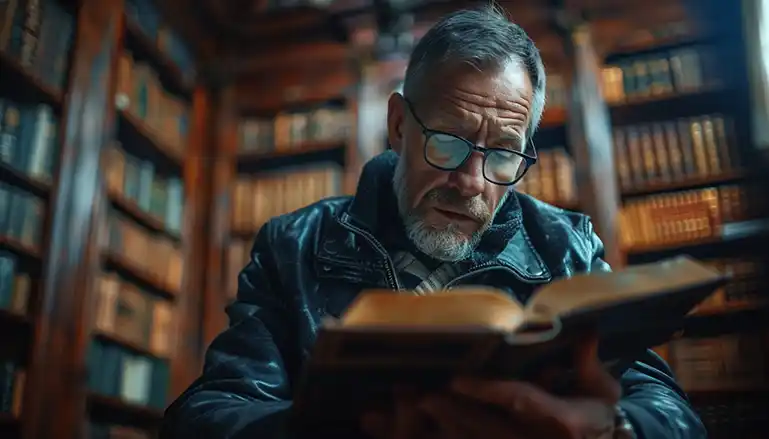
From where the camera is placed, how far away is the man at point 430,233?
3.37 feet

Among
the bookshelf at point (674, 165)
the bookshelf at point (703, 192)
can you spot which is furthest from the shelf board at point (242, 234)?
the bookshelf at point (703, 192)

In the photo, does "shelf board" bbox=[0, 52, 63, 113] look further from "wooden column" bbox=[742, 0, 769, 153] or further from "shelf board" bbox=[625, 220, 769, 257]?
"wooden column" bbox=[742, 0, 769, 153]

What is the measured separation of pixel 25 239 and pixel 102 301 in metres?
0.40

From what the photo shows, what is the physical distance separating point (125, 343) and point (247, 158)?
1.12m

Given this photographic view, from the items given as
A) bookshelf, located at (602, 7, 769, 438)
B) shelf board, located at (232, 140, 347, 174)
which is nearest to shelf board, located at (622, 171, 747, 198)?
bookshelf, located at (602, 7, 769, 438)

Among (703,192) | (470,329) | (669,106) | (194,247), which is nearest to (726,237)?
(703,192)

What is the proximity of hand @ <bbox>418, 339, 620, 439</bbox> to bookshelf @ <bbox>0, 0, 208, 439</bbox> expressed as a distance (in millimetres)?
1932

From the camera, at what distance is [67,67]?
8.21ft

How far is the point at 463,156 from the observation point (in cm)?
110

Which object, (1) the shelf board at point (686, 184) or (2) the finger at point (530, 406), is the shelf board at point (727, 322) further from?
(2) the finger at point (530, 406)

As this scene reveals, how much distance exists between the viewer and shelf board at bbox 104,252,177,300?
106 inches

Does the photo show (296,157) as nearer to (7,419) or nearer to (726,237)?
(7,419)

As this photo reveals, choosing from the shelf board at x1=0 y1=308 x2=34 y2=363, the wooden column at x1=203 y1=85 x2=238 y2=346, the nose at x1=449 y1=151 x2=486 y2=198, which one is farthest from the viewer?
the wooden column at x1=203 y1=85 x2=238 y2=346

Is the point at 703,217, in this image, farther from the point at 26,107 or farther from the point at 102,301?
the point at 26,107
